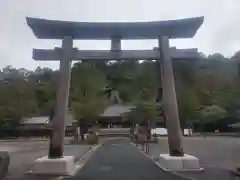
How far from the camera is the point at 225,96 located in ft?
130

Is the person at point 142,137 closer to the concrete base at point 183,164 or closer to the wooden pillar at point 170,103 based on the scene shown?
the wooden pillar at point 170,103

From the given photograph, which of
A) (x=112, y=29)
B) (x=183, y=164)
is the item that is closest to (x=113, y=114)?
(x=112, y=29)

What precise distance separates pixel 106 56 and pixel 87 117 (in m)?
25.9

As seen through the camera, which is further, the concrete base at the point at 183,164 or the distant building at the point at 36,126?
the distant building at the point at 36,126

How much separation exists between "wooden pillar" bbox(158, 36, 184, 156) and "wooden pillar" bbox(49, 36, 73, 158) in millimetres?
3762

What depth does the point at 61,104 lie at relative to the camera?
1354 cm

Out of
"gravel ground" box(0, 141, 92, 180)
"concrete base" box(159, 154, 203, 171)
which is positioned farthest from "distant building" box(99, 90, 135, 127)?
"concrete base" box(159, 154, 203, 171)

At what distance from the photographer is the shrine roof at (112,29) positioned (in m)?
14.0

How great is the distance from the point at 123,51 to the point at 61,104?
3239 mm

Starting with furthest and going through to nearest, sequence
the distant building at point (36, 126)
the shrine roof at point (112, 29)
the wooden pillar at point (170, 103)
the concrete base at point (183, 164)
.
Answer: the distant building at point (36, 126)
the shrine roof at point (112, 29)
the wooden pillar at point (170, 103)
the concrete base at point (183, 164)

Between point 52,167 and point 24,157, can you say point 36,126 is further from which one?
point 52,167

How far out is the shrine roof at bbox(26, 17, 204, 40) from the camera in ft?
45.9

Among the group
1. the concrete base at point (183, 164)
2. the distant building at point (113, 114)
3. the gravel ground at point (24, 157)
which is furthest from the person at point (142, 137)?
the distant building at point (113, 114)

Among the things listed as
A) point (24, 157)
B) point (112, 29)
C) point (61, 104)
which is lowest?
point (24, 157)
